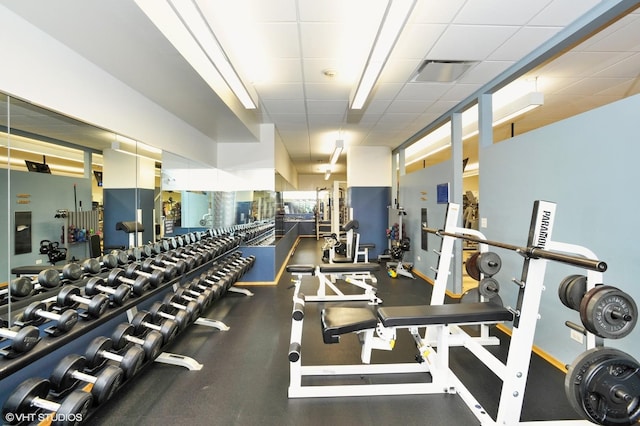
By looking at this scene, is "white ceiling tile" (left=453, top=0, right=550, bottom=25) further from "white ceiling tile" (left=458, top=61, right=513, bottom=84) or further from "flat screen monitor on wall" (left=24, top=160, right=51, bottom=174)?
"flat screen monitor on wall" (left=24, top=160, right=51, bottom=174)

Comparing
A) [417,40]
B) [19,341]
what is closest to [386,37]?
[417,40]

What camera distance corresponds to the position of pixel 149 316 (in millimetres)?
2305

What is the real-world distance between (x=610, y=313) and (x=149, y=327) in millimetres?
2866

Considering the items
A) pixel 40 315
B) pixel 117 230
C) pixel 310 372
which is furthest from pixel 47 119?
pixel 310 372

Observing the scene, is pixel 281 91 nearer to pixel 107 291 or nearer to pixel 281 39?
pixel 281 39

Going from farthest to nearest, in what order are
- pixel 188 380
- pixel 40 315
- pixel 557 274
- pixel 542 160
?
pixel 542 160 < pixel 557 274 < pixel 188 380 < pixel 40 315

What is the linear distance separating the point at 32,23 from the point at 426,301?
4.64 metres

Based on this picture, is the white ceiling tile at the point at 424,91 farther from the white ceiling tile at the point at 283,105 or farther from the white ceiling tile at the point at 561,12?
the white ceiling tile at the point at 283,105

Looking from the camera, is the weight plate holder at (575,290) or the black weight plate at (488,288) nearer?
the weight plate holder at (575,290)

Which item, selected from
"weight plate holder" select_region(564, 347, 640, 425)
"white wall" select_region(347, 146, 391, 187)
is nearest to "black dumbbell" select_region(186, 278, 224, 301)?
"weight plate holder" select_region(564, 347, 640, 425)

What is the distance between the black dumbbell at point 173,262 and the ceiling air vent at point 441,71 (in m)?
3.08

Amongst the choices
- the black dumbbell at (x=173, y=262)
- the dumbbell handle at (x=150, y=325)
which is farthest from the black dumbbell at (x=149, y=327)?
the black dumbbell at (x=173, y=262)

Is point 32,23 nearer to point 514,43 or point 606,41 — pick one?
point 514,43

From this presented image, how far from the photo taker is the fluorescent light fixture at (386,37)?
63.7 inches
